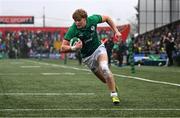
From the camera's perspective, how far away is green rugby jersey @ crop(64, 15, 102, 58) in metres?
10.8

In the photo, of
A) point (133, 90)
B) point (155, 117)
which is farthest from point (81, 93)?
point (155, 117)

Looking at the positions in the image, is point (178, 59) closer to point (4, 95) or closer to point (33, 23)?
point (4, 95)

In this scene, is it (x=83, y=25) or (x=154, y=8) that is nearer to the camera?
(x=83, y=25)

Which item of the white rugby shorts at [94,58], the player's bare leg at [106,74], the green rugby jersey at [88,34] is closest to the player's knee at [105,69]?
the player's bare leg at [106,74]

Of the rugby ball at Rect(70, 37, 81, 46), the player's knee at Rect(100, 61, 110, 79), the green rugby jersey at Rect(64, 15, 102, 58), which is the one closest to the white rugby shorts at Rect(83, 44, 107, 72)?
the green rugby jersey at Rect(64, 15, 102, 58)

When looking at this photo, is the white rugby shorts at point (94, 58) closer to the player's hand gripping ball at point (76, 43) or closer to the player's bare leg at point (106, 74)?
the player's bare leg at point (106, 74)

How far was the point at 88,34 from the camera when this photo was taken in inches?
428

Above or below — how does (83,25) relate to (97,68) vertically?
above

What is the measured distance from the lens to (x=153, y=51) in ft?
147

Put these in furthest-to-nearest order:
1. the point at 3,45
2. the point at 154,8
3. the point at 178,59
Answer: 1. the point at 3,45
2. the point at 154,8
3. the point at 178,59

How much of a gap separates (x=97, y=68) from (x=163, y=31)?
41.7 meters

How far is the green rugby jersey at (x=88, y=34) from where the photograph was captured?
1082cm

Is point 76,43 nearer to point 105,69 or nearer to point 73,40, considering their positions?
point 73,40

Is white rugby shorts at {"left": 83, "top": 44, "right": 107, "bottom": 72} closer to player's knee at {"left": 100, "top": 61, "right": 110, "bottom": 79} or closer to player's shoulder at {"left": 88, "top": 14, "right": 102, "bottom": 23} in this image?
player's knee at {"left": 100, "top": 61, "right": 110, "bottom": 79}
